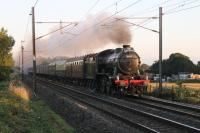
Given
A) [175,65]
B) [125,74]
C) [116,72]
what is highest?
[175,65]

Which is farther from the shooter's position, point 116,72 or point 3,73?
point 3,73

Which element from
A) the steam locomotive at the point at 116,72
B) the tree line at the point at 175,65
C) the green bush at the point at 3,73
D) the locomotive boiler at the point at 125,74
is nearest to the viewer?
the locomotive boiler at the point at 125,74

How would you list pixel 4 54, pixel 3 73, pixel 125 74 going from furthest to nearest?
pixel 4 54, pixel 3 73, pixel 125 74

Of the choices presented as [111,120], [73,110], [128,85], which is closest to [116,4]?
[128,85]

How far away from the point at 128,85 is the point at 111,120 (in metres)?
13.1

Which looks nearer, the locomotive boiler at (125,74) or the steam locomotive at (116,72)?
the locomotive boiler at (125,74)

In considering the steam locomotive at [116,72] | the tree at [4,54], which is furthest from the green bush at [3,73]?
the steam locomotive at [116,72]

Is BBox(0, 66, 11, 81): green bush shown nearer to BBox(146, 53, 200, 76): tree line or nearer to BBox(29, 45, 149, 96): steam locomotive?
BBox(29, 45, 149, 96): steam locomotive

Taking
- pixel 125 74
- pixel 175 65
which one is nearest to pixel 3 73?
pixel 125 74

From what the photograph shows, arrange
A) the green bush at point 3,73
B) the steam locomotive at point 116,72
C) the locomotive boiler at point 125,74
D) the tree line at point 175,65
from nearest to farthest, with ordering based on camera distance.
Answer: the locomotive boiler at point 125,74 < the steam locomotive at point 116,72 < the green bush at point 3,73 < the tree line at point 175,65

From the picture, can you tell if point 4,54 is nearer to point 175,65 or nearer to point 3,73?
point 3,73

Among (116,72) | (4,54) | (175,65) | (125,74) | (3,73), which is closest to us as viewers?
(116,72)

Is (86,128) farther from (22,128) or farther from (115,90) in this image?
(115,90)

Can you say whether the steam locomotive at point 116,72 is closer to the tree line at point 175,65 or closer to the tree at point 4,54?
the tree at point 4,54
